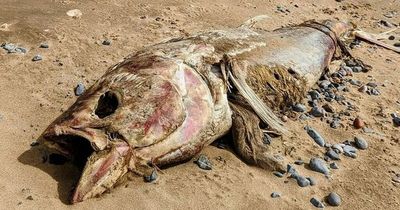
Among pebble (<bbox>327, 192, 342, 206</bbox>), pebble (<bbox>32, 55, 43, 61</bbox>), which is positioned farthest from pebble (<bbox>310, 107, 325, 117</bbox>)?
pebble (<bbox>32, 55, 43, 61</bbox>)

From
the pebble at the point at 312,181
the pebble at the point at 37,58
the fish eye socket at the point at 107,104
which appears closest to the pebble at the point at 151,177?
the fish eye socket at the point at 107,104

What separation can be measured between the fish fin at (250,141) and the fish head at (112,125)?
0.77 meters

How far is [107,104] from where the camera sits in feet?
13.0

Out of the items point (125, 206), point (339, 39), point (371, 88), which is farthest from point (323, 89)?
point (125, 206)

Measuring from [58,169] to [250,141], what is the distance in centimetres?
169

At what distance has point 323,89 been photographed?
20.0ft

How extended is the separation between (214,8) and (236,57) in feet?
9.77

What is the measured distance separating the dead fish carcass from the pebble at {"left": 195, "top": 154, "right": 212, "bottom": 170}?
87 mm

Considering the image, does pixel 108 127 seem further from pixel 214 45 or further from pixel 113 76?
pixel 214 45

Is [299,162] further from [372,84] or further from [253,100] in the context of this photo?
[372,84]

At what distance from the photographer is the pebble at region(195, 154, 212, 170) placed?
4309mm

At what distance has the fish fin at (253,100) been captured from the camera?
4.86 m

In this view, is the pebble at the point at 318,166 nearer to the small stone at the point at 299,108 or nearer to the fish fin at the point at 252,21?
the small stone at the point at 299,108

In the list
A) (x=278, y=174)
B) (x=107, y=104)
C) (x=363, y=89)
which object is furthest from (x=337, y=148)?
(x=107, y=104)
